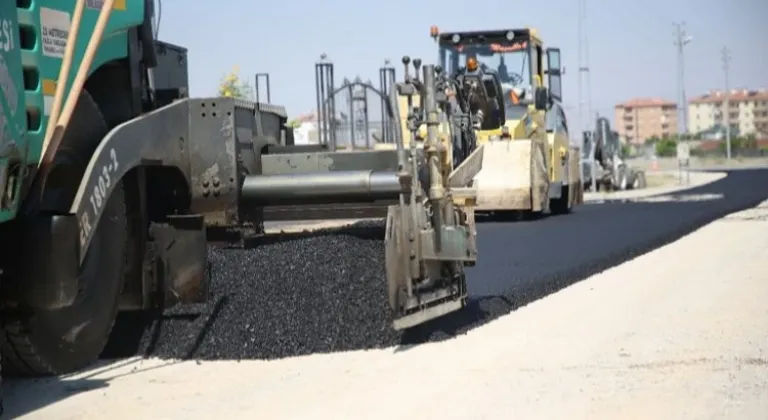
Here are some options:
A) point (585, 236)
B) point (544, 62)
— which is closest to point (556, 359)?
point (585, 236)

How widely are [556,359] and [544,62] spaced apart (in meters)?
13.5

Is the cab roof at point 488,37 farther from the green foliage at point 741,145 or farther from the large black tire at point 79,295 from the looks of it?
the green foliage at point 741,145

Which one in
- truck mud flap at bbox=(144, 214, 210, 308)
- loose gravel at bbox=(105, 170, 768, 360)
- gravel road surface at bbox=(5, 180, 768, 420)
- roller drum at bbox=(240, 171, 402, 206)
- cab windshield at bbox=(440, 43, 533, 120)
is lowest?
gravel road surface at bbox=(5, 180, 768, 420)

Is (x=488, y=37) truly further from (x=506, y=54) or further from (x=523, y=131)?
(x=523, y=131)

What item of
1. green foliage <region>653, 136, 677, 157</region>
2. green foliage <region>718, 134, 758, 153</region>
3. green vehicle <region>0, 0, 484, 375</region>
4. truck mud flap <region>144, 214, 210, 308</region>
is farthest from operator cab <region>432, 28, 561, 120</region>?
green foliage <region>653, 136, 677, 157</region>

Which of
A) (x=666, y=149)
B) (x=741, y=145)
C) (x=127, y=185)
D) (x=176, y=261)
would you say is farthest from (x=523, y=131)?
(x=741, y=145)

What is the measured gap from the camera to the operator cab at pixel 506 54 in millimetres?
18781

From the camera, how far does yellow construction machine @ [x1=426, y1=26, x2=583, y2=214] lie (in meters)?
16.7

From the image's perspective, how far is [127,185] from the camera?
637 centimetres


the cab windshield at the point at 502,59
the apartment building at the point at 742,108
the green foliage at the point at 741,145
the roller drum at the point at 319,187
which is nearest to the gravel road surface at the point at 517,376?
the roller drum at the point at 319,187

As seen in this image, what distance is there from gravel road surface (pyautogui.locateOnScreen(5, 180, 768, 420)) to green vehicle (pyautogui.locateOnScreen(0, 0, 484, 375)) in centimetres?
37

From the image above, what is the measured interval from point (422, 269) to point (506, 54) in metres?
12.6

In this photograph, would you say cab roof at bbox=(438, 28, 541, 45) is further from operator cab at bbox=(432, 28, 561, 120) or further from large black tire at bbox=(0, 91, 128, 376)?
large black tire at bbox=(0, 91, 128, 376)

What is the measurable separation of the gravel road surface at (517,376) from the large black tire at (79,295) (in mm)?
132
